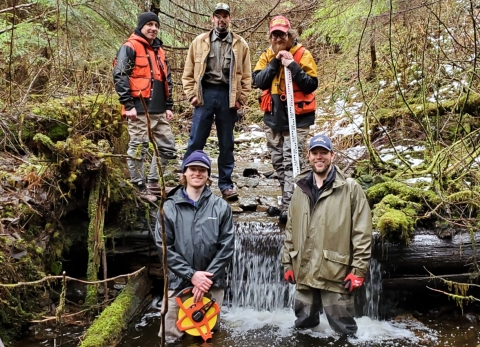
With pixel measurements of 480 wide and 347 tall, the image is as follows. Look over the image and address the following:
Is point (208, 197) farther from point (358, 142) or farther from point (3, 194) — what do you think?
point (358, 142)

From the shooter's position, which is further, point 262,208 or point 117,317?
point 262,208

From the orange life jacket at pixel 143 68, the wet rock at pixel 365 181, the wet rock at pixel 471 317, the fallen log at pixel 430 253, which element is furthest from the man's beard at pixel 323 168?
the wet rock at pixel 471 317

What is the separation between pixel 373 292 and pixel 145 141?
3.52 meters

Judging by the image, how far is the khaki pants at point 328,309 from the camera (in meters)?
4.74

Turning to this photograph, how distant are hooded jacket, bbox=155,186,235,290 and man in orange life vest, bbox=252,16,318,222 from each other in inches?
57.9

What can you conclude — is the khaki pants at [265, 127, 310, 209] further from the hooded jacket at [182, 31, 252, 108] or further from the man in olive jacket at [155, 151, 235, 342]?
the man in olive jacket at [155, 151, 235, 342]

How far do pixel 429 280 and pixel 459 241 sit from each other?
60 centimetres

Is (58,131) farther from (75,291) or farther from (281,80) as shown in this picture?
(281,80)

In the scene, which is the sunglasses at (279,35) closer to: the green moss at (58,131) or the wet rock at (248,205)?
the wet rock at (248,205)

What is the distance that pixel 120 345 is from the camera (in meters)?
4.85

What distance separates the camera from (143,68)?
590cm

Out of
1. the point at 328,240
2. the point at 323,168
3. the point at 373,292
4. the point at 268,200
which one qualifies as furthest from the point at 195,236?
the point at 268,200

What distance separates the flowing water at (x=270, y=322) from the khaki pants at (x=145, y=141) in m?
1.41

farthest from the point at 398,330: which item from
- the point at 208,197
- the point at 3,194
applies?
the point at 3,194
